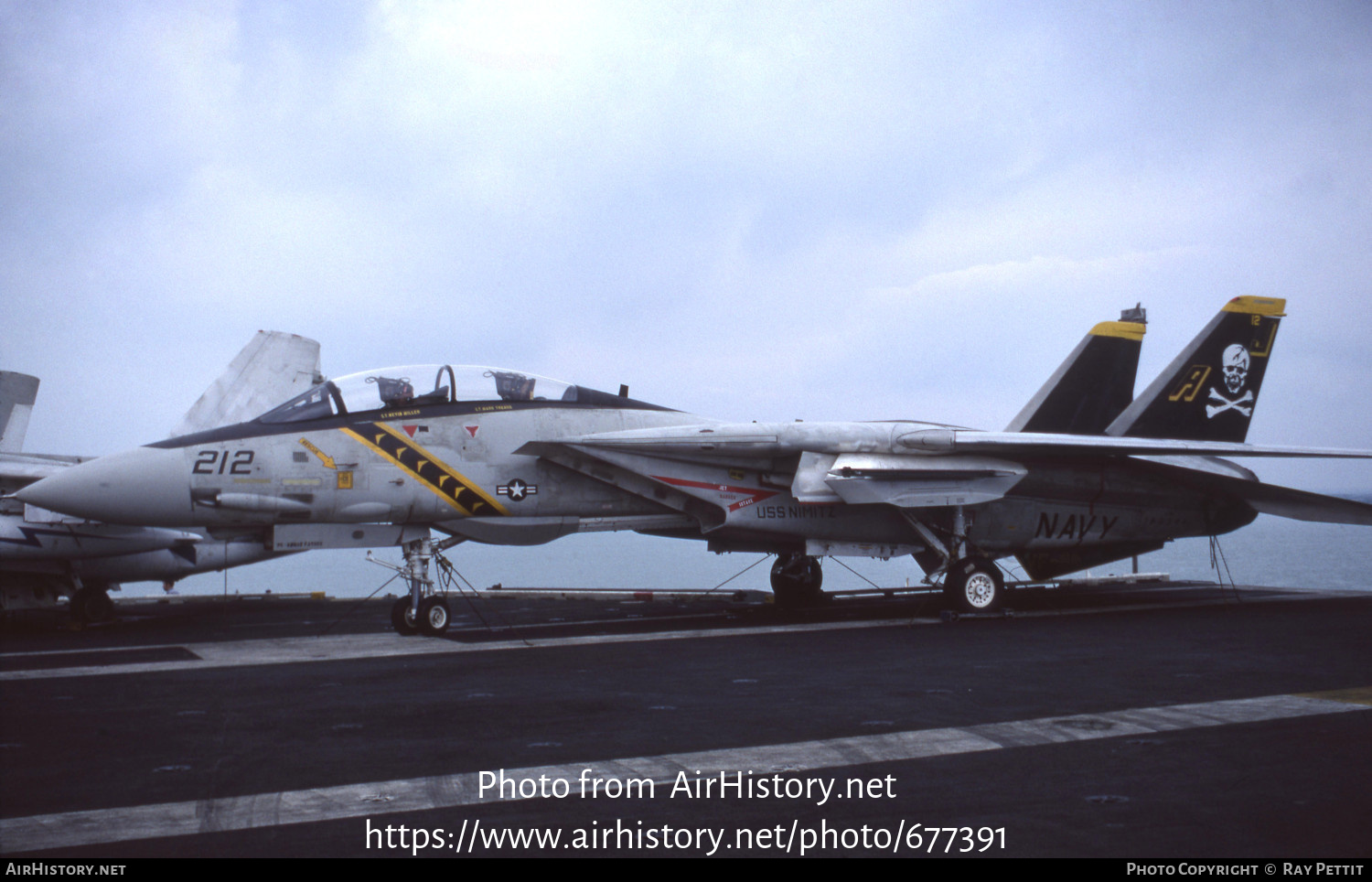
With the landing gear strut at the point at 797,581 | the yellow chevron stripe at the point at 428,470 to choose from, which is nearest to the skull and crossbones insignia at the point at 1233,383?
the landing gear strut at the point at 797,581

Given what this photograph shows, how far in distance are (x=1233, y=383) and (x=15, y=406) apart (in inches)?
777

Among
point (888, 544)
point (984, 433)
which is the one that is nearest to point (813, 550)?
point (888, 544)

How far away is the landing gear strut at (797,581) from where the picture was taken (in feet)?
47.7

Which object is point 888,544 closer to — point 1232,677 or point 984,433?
point 984,433

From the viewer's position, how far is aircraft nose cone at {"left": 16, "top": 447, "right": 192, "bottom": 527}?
9273 mm

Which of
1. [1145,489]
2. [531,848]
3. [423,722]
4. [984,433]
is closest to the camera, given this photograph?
[531,848]

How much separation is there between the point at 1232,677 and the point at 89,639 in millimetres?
11848

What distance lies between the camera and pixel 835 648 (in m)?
9.20

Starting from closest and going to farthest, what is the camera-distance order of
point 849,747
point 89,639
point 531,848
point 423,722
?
1. point 531,848
2. point 849,747
3. point 423,722
4. point 89,639

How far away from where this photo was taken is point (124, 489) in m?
9.37

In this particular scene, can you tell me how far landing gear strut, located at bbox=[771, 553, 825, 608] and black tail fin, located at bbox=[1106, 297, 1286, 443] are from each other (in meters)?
5.66

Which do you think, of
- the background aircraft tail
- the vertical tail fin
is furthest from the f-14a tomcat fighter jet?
the background aircraft tail

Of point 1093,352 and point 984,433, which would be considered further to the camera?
point 1093,352

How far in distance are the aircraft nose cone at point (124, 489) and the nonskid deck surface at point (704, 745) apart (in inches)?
55.1
